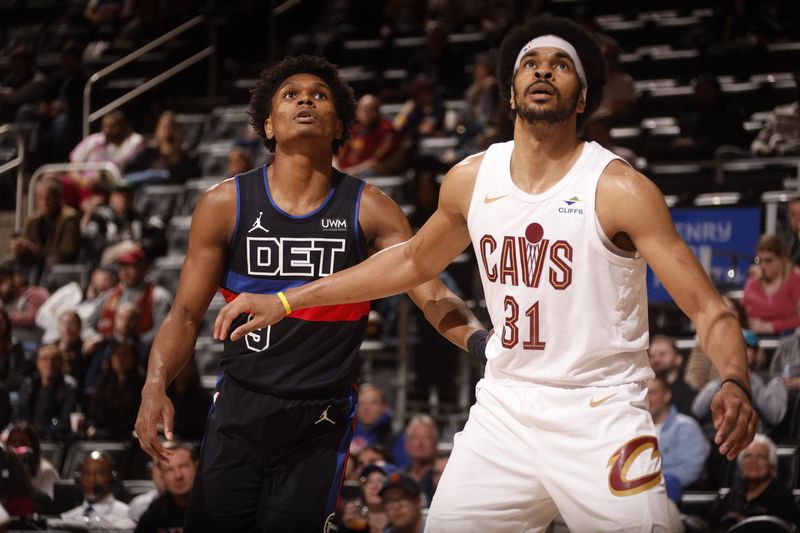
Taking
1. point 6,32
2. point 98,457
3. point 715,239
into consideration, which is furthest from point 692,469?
point 6,32

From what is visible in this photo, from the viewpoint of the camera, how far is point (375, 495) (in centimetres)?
766

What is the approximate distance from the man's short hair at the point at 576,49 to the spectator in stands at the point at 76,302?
7.54 m

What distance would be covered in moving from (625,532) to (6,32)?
15.7 metres

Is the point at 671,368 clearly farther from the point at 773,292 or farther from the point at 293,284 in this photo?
the point at 293,284

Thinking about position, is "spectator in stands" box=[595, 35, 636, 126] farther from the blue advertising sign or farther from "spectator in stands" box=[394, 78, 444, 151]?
"spectator in stands" box=[394, 78, 444, 151]

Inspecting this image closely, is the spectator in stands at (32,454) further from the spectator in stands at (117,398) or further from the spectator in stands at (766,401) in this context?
the spectator in stands at (766,401)

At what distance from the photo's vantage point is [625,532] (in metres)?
3.78

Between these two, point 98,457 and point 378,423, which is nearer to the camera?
point 98,457

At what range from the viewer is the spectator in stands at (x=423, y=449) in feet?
27.6

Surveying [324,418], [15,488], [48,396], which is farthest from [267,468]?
[48,396]

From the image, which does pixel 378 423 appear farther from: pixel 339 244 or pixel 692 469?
pixel 339 244

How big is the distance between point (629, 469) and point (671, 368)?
16.0 ft

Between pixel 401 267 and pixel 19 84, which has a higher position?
pixel 19 84

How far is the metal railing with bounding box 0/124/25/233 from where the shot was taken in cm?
1373
